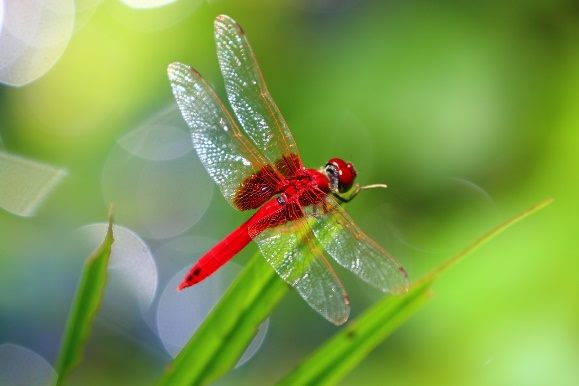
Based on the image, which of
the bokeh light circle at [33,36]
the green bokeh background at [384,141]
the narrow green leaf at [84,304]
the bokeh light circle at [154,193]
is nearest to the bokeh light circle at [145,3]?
the green bokeh background at [384,141]

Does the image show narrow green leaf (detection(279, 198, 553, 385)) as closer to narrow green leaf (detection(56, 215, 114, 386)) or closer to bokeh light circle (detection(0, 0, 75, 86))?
narrow green leaf (detection(56, 215, 114, 386))

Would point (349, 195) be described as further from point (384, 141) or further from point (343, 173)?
point (384, 141)

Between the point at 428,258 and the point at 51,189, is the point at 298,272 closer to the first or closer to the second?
the point at 428,258

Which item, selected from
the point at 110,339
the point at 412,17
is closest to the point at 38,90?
the point at 110,339

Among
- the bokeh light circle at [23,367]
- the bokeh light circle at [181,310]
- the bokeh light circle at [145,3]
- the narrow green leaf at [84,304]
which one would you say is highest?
the bokeh light circle at [145,3]

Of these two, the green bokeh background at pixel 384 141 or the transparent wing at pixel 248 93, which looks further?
the green bokeh background at pixel 384 141

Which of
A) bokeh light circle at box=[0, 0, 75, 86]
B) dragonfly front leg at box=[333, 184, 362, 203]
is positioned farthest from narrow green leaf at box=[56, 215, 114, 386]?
bokeh light circle at box=[0, 0, 75, 86]

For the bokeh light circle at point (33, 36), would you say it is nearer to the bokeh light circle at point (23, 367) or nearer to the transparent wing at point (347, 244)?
the bokeh light circle at point (23, 367)
